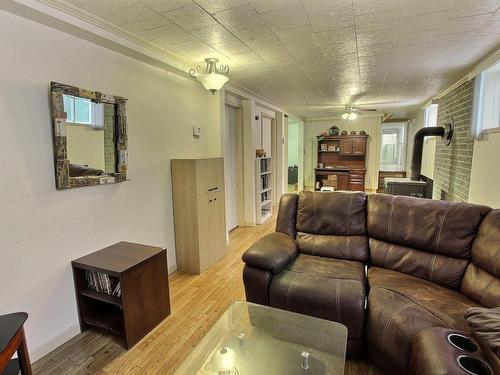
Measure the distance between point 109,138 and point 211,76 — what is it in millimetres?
1126

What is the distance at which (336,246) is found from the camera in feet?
7.40

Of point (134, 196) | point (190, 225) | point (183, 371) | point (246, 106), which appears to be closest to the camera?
point (183, 371)

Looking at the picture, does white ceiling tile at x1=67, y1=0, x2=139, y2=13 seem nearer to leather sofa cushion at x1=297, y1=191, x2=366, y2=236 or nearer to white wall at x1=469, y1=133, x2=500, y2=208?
leather sofa cushion at x1=297, y1=191, x2=366, y2=236

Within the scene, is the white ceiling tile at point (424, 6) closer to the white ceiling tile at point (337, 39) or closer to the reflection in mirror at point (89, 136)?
the white ceiling tile at point (337, 39)

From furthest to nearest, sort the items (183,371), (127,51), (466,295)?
(127,51) → (466,295) → (183,371)

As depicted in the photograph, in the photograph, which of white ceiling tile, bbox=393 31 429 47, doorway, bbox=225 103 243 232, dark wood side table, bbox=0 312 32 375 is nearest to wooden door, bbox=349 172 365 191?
doorway, bbox=225 103 243 232

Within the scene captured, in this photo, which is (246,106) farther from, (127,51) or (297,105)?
(127,51)

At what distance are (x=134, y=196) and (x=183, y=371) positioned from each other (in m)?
1.63

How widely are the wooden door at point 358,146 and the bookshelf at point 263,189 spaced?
343 cm

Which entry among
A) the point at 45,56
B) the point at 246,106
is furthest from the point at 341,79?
the point at 45,56

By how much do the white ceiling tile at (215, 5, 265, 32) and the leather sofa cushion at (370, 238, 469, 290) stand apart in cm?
191

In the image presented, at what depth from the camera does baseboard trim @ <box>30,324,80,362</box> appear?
1728 millimetres

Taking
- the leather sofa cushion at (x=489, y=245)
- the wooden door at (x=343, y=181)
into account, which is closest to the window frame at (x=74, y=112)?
the leather sofa cushion at (x=489, y=245)

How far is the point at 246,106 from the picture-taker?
14.3ft
